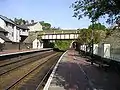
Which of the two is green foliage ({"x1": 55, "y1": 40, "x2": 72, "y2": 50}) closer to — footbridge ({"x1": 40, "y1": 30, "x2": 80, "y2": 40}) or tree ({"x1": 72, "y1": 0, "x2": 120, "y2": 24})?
footbridge ({"x1": 40, "y1": 30, "x2": 80, "y2": 40})

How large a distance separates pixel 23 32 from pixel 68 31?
17975 millimetres

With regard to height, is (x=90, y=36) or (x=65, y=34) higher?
(x=65, y=34)

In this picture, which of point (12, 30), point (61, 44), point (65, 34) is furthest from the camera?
point (61, 44)

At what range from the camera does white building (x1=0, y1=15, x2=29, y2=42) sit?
271 ft

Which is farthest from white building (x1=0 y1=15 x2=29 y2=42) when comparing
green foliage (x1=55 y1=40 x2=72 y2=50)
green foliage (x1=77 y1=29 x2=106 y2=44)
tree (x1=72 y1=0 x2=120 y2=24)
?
tree (x1=72 y1=0 x2=120 y2=24)

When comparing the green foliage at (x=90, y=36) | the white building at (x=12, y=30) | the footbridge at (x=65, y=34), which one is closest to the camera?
the green foliage at (x=90, y=36)

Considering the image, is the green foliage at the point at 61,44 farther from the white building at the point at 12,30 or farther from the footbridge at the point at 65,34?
the footbridge at the point at 65,34

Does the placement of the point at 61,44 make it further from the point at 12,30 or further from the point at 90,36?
the point at 90,36

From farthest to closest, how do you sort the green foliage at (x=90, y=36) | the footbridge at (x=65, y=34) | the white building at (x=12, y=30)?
the footbridge at (x=65, y=34) → the white building at (x=12, y=30) → the green foliage at (x=90, y=36)

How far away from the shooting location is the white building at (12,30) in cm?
8269

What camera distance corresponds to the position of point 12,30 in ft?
295

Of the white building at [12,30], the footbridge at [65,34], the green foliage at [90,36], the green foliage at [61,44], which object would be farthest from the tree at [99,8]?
the green foliage at [61,44]

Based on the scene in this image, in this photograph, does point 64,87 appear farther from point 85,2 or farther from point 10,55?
point 10,55

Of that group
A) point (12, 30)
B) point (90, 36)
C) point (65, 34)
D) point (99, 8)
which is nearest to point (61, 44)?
point (65, 34)
